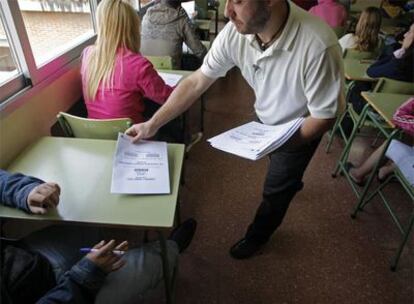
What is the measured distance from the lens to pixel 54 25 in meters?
1.94

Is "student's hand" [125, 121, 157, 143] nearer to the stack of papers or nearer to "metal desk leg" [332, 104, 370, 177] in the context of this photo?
the stack of papers

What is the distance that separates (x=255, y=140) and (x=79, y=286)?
0.72 meters

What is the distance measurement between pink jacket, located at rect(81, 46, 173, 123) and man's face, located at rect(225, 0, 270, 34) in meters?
0.70

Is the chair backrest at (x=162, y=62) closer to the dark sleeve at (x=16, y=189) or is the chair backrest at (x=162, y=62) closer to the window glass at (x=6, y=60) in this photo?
the window glass at (x=6, y=60)

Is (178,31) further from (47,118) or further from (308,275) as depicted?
(308,275)

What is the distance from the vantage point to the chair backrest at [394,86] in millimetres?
2080

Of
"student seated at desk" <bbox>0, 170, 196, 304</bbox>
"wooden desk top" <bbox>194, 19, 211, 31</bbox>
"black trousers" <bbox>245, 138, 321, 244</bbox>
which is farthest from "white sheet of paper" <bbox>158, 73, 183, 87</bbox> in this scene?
"wooden desk top" <bbox>194, 19, 211, 31</bbox>

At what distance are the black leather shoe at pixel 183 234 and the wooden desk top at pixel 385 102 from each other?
1.21 metres

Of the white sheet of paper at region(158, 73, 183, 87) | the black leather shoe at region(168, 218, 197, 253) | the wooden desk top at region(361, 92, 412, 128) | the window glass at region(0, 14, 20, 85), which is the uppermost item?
the window glass at region(0, 14, 20, 85)

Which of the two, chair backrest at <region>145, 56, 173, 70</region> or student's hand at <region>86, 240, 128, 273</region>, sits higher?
chair backrest at <region>145, 56, 173, 70</region>

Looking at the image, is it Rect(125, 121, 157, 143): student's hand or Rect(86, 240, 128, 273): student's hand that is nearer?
Rect(86, 240, 128, 273): student's hand

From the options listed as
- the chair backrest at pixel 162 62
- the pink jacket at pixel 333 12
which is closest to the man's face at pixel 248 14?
the chair backrest at pixel 162 62

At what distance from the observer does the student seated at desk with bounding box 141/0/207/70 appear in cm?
266

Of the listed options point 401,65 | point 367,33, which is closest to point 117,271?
point 401,65
